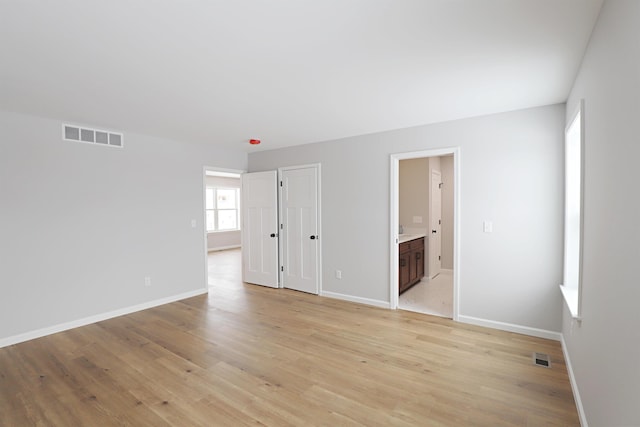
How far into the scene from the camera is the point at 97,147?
3990 mm

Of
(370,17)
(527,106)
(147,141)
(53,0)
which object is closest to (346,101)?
(370,17)

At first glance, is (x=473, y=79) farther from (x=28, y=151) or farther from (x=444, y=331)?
(x=28, y=151)

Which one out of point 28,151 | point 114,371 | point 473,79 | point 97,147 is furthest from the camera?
point 97,147

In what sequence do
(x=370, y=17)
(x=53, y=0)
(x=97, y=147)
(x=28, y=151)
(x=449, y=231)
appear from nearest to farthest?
(x=53, y=0)
(x=370, y=17)
(x=28, y=151)
(x=97, y=147)
(x=449, y=231)

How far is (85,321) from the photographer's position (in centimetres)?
389

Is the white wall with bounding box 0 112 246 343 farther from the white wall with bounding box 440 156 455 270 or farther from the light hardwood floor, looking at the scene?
the white wall with bounding box 440 156 455 270

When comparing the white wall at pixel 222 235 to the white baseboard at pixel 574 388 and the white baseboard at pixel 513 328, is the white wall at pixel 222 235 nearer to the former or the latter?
the white baseboard at pixel 513 328

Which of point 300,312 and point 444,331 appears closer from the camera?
point 444,331

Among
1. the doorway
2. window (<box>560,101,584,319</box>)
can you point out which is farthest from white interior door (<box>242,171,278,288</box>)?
the doorway

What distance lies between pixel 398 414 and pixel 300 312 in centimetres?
224

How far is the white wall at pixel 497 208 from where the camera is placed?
3264 mm

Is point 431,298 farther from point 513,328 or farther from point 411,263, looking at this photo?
point 513,328

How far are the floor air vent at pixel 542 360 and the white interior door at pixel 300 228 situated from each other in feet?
9.72

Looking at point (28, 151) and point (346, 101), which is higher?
point (346, 101)
